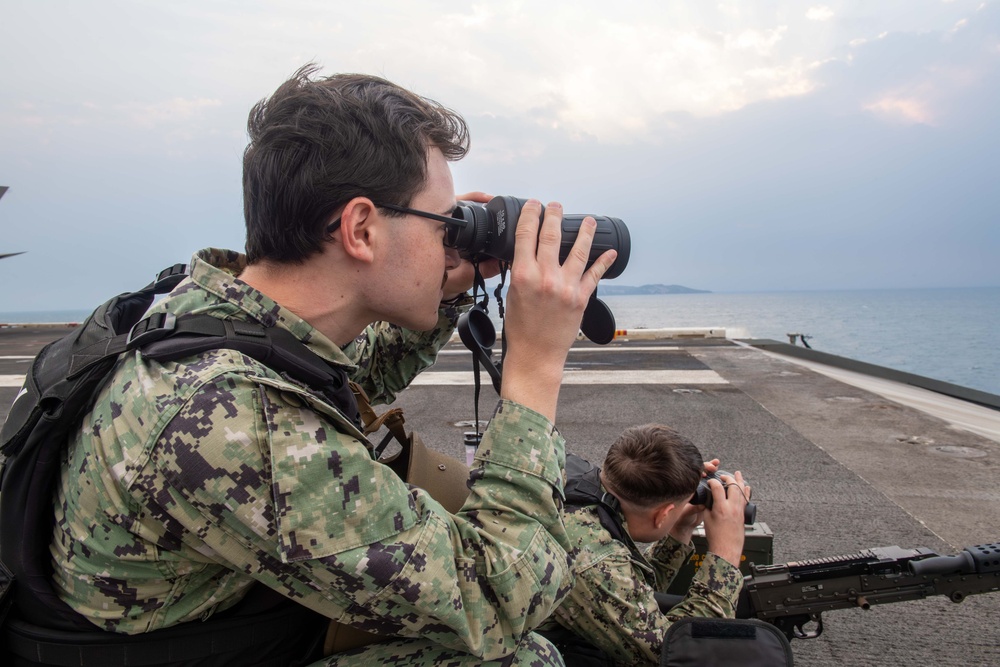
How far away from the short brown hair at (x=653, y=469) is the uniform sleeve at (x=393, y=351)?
0.80 m

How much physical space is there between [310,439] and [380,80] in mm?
888

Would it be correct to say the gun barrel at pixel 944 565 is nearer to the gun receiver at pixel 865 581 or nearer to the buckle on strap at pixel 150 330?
the gun receiver at pixel 865 581

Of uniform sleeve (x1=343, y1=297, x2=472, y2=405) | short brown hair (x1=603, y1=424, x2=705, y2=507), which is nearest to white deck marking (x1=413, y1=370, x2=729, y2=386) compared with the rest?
short brown hair (x1=603, y1=424, x2=705, y2=507)

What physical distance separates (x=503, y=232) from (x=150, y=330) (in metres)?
0.79

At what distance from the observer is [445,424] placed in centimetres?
643

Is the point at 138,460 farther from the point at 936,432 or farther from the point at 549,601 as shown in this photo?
the point at 936,432

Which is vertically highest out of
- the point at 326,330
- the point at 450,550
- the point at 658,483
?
the point at 326,330

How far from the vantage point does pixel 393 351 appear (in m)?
2.31

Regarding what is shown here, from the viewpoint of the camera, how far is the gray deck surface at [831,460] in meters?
2.82

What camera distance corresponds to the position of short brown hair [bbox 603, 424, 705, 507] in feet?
7.85

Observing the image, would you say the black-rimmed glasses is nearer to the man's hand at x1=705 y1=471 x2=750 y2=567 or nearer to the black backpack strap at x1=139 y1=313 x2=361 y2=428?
the black backpack strap at x1=139 y1=313 x2=361 y2=428

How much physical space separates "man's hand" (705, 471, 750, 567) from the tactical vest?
1557 millimetres

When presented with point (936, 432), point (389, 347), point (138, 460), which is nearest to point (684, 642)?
point (389, 347)

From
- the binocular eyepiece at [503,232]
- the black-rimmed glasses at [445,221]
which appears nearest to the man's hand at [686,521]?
the binocular eyepiece at [503,232]
